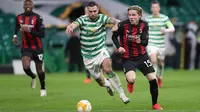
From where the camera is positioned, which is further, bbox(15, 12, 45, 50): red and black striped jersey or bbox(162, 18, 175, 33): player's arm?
bbox(162, 18, 175, 33): player's arm

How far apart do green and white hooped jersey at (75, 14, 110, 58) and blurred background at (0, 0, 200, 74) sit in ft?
47.4

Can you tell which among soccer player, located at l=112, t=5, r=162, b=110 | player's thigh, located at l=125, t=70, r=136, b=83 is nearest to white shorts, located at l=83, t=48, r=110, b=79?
soccer player, located at l=112, t=5, r=162, b=110

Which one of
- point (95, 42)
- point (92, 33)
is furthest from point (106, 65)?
point (92, 33)

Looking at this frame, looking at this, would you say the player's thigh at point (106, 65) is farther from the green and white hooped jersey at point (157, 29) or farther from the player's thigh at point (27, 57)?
the green and white hooped jersey at point (157, 29)

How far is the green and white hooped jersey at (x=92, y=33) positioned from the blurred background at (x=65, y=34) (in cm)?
1446

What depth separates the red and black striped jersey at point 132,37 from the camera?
621 inches

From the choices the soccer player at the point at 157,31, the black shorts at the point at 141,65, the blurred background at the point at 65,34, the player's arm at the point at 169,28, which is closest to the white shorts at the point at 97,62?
the black shorts at the point at 141,65

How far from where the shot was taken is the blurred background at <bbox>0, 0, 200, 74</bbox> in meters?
33.1

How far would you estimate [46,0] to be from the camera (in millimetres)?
38188

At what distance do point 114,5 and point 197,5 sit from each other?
5340 mm

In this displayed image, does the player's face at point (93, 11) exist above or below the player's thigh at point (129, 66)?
above

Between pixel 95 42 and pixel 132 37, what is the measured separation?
6.02 feet

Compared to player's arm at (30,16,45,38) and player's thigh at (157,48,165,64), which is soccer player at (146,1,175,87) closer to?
player's thigh at (157,48,165,64)

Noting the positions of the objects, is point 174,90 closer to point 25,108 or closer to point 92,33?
point 92,33
